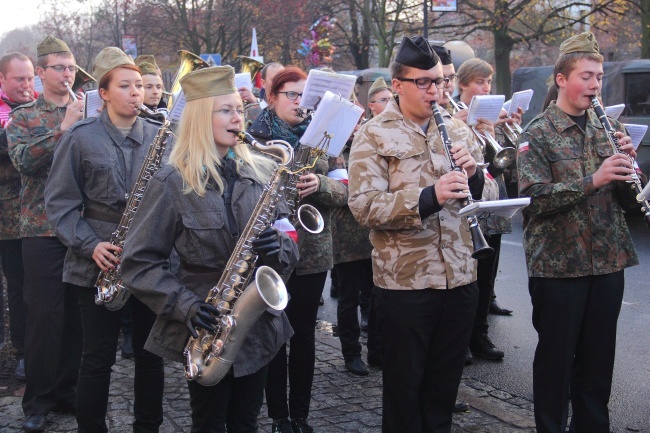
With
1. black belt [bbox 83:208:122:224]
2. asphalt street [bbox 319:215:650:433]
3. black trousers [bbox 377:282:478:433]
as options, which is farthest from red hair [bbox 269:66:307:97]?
asphalt street [bbox 319:215:650:433]

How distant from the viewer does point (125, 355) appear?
6461mm

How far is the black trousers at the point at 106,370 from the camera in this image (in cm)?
417

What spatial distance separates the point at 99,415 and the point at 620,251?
280cm

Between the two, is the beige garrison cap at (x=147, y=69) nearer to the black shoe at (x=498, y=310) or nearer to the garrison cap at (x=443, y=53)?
the garrison cap at (x=443, y=53)

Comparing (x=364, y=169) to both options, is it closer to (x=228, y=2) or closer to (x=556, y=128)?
(x=556, y=128)

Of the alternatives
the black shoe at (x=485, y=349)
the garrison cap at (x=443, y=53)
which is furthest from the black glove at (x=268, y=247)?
the black shoe at (x=485, y=349)

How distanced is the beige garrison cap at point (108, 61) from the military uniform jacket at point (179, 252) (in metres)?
1.29

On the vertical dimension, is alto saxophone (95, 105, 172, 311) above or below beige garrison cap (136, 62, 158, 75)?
below

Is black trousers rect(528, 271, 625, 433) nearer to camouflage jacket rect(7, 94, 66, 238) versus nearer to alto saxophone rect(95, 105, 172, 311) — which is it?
alto saxophone rect(95, 105, 172, 311)

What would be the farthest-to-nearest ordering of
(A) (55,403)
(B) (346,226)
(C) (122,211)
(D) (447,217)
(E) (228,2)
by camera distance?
(E) (228,2) → (B) (346,226) → (A) (55,403) → (C) (122,211) → (D) (447,217)

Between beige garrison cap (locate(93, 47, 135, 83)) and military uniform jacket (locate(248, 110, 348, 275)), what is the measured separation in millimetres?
818

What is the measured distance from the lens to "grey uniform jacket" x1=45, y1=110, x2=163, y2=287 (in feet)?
14.3

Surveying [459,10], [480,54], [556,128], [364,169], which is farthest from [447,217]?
[480,54]

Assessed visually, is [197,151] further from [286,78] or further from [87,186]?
[286,78]
